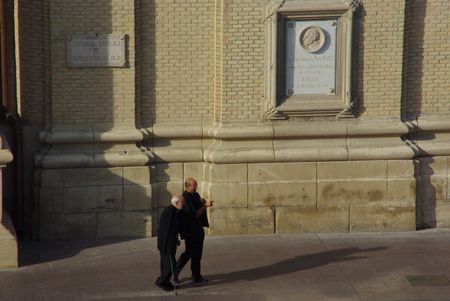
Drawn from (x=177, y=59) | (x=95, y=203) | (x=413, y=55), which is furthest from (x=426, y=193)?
(x=95, y=203)

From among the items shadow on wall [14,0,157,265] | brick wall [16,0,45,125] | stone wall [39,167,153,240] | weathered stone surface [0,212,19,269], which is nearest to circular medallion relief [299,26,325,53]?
shadow on wall [14,0,157,265]

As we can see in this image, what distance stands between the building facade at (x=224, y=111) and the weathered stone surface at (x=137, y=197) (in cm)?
2

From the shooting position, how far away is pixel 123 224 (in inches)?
506

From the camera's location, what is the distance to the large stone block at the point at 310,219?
12992 millimetres

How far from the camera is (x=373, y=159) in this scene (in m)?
13.0

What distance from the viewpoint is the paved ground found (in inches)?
400

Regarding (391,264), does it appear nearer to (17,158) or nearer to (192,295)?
(192,295)

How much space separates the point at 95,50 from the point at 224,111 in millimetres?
2232

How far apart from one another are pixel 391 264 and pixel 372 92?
3.07m

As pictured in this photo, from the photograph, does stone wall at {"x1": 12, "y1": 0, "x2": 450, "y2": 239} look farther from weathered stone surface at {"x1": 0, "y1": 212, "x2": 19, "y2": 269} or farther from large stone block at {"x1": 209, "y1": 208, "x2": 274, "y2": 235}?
weathered stone surface at {"x1": 0, "y1": 212, "x2": 19, "y2": 269}

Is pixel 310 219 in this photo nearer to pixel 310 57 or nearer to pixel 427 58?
pixel 310 57

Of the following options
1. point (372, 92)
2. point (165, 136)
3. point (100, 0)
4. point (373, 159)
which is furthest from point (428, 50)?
point (100, 0)

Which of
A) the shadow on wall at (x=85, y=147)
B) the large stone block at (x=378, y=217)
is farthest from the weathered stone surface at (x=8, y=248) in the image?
the large stone block at (x=378, y=217)

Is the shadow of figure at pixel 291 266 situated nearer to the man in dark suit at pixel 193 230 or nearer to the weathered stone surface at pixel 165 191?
the man in dark suit at pixel 193 230
